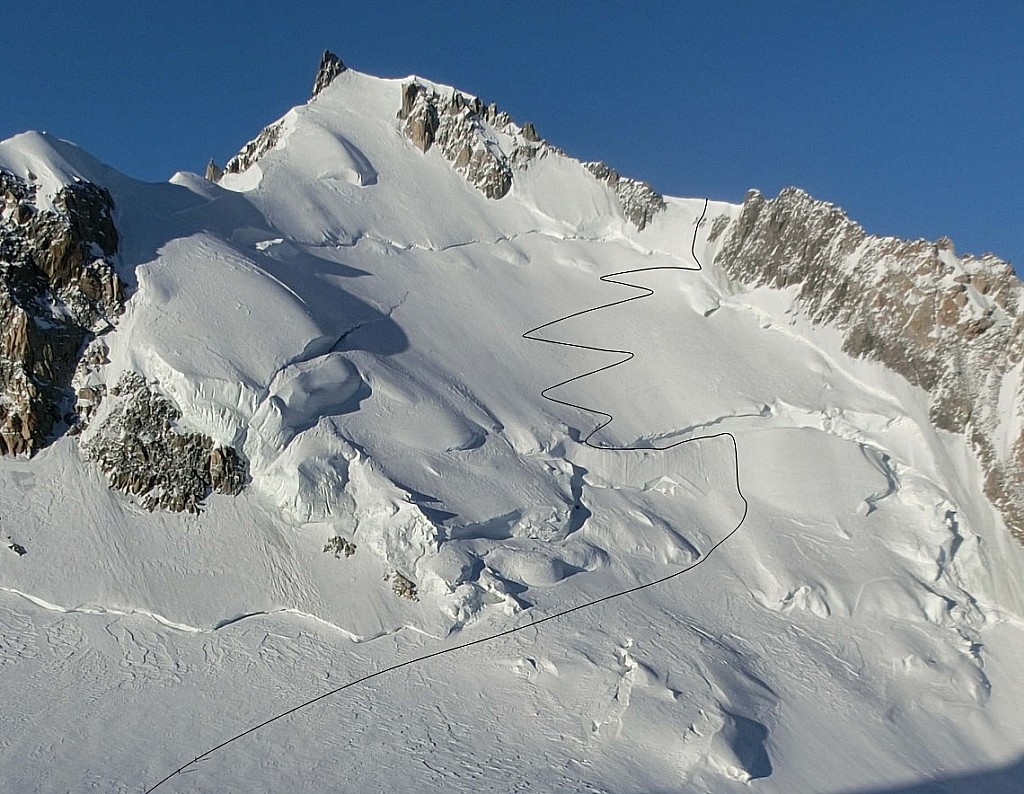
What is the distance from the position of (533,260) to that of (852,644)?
1316 centimetres

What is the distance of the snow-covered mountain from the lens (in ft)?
39.1

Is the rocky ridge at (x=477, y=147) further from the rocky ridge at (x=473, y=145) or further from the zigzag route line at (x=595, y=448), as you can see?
the zigzag route line at (x=595, y=448)

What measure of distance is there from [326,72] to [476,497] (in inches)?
689

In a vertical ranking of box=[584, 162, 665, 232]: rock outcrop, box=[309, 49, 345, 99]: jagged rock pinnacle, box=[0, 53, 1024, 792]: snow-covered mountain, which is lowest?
box=[0, 53, 1024, 792]: snow-covered mountain

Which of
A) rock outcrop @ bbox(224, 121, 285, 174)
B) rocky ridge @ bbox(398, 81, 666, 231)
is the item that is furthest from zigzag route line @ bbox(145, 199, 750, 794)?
rock outcrop @ bbox(224, 121, 285, 174)

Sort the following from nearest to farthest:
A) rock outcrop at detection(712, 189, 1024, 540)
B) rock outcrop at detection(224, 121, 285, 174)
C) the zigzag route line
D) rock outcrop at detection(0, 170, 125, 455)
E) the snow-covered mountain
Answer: the zigzag route line < the snow-covered mountain < rock outcrop at detection(0, 170, 125, 455) < rock outcrop at detection(712, 189, 1024, 540) < rock outcrop at detection(224, 121, 285, 174)

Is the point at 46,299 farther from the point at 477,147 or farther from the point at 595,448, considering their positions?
the point at 477,147

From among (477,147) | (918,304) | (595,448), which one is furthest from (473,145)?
(918,304)

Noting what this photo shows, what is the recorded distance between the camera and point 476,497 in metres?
15.6

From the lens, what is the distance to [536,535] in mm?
15734

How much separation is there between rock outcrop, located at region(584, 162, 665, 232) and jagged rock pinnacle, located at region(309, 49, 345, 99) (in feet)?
29.1

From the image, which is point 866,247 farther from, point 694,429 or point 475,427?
point 475,427

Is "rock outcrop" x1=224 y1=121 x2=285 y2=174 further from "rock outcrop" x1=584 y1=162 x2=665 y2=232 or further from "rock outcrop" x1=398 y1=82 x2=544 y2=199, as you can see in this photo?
"rock outcrop" x1=584 y1=162 x2=665 y2=232

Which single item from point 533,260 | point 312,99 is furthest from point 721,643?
point 312,99
